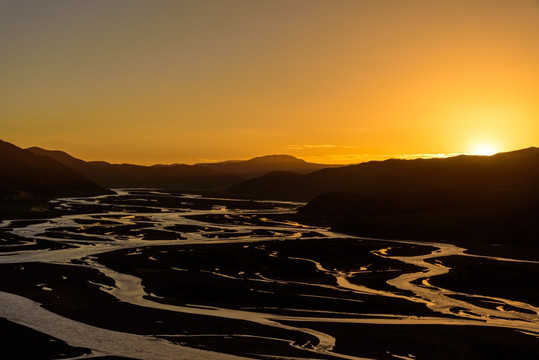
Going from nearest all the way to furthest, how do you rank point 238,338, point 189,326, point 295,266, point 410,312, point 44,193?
point 238,338 → point 189,326 → point 410,312 → point 295,266 → point 44,193

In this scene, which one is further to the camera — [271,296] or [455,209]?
[455,209]

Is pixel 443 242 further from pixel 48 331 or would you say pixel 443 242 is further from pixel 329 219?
pixel 48 331

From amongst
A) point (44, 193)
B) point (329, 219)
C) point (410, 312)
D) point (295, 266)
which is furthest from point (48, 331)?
point (44, 193)

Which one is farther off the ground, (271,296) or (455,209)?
(455,209)

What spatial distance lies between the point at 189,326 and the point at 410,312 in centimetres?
1316

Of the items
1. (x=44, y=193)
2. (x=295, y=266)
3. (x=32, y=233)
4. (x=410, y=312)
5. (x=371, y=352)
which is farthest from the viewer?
(x=44, y=193)

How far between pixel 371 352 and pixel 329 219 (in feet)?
295

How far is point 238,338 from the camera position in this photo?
1172 inches

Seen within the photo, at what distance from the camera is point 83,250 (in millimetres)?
62500

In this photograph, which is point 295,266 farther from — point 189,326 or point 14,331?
point 14,331

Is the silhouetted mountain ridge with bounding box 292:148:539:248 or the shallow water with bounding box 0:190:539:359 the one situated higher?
the silhouetted mountain ridge with bounding box 292:148:539:248

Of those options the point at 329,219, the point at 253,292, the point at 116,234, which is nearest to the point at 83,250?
the point at 116,234

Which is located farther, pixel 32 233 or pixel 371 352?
pixel 32 233

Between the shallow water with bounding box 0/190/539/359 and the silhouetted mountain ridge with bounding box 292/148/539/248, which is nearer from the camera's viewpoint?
the shallow water with bounding box 0/190/539/359
